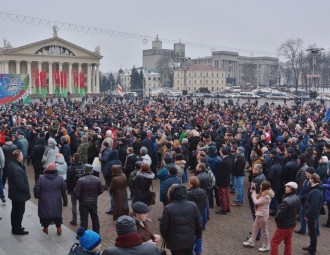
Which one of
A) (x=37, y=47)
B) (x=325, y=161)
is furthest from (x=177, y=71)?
(x=325, y=161)

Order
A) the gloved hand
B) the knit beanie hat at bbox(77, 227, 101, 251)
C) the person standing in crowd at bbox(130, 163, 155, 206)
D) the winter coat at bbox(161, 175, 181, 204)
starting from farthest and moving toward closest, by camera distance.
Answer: the person standing in crowd at bbox(130, 163, 155, 206) → the winter coat at bbox(161, 175, 181, 204) → the gloved hand → the knit beanie hat at bbox(77, 227, 101, 251)

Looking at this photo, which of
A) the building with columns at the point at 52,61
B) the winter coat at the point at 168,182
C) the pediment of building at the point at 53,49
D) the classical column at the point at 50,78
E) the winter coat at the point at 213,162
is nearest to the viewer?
→ the winter coat at the point at 168,182

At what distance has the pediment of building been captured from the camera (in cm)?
7669

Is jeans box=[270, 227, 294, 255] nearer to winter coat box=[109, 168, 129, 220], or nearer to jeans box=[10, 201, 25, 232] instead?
winter coat box=[109, 168, 129, 220]

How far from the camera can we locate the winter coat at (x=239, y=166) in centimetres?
1020

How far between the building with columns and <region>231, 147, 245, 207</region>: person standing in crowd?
64.8 meters

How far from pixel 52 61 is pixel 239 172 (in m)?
75.4

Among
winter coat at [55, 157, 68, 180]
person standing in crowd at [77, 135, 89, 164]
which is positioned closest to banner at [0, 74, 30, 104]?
person standing in crowd at [77, 135, 89, 164]

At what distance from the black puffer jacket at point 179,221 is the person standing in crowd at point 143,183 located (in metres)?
2.12

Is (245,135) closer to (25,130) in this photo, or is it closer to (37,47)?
(25,130)

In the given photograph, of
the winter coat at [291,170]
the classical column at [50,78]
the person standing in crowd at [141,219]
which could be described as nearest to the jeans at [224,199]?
the winter coat at [291,170]

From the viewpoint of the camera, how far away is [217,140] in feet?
46.7

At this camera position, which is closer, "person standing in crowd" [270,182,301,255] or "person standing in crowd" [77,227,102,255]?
"person standing in crowd" [77,227,102,255]

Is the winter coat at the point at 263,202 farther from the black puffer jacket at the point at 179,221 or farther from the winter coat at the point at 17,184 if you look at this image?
the winter coat at the point at 17,184
